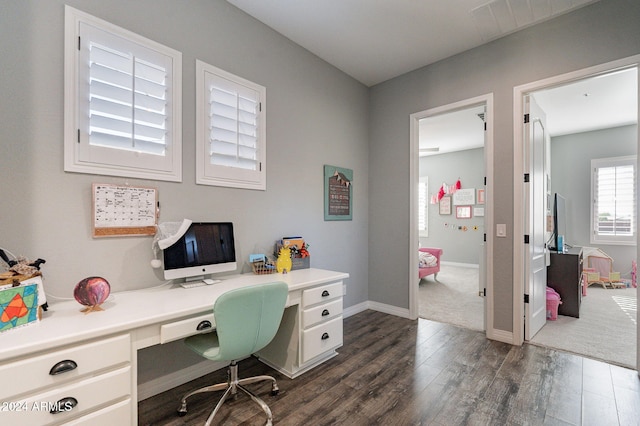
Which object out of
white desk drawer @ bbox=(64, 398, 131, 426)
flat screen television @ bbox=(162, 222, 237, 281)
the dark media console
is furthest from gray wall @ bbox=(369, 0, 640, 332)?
white desk drawer @ bbox=(64, 398, 131, 426)

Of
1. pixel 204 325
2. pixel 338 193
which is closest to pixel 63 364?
pixel 204 325

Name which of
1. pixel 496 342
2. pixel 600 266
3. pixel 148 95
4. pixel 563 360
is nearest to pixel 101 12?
pixel 148 95

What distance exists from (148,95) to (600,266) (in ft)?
24.1

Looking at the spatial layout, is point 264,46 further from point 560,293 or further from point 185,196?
point 560,293

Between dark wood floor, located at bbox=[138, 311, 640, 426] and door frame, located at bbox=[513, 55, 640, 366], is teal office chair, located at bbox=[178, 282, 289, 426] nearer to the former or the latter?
dark wood floor, located at bbox=[138, 311, 640, 426]

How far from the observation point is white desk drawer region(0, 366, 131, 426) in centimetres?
110

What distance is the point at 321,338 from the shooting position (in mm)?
2301

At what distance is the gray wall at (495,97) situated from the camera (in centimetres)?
235

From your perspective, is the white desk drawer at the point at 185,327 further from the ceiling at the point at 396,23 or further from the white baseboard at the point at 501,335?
the white baseboard at the point at 501,335

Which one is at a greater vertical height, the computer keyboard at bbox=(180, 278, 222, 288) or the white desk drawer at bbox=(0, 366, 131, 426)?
the computer keyboard at bbox=(180, 278, 222, 288)

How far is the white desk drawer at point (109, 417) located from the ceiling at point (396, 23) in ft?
9.54

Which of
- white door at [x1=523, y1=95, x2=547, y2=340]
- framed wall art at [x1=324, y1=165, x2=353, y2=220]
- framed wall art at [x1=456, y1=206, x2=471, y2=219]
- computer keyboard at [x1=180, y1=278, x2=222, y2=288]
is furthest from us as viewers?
framed wall art at [x1=456, y1=206, x2=471, y2=219]

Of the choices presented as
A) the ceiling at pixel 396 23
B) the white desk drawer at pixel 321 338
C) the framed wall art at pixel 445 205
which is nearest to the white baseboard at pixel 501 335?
the white desk drawer at pixel 321 338

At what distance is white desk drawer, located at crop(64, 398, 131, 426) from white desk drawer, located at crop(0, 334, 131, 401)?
0.19 metres
